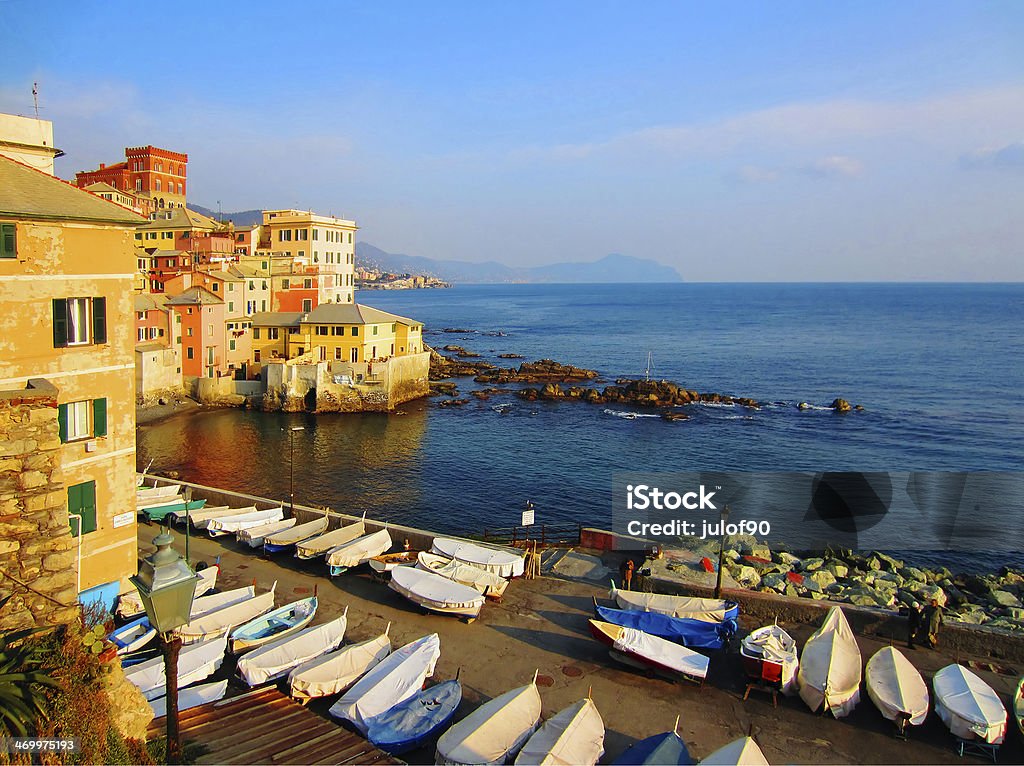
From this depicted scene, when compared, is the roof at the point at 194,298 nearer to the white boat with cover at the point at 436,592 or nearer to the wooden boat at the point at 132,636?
the wooden boat at the point at 132,636

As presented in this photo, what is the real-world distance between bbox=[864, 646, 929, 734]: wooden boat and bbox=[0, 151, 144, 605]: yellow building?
18743 millimetres

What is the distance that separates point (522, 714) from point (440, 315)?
7346 inches

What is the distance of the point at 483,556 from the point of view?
75.3 feet

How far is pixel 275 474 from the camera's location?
4391 cm

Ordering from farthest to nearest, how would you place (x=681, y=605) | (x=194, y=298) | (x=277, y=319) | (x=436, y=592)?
(x=277, y=319), (x=194, y=298), (x=436, y=592), (x=681, y=605)

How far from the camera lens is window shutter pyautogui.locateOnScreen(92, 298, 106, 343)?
1833 centimetres

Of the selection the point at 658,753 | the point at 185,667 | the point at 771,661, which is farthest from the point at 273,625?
the point at 771,661

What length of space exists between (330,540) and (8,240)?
13388 millimetres

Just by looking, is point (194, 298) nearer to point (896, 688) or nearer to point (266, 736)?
point (266, 736)

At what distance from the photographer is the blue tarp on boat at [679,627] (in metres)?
17.2

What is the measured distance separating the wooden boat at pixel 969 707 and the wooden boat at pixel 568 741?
7.14 metres

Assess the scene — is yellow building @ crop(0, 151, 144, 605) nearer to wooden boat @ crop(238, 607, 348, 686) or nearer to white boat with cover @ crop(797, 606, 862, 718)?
wooden boat @ crop(238, 607, 348, 686)

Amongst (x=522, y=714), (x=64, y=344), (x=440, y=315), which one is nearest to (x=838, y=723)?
(x=522, y=714)

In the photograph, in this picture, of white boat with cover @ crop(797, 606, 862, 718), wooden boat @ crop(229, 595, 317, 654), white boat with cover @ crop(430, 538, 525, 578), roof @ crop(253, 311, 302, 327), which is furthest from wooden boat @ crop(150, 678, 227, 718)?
roof @ crop(253, 311, 302, 327)
